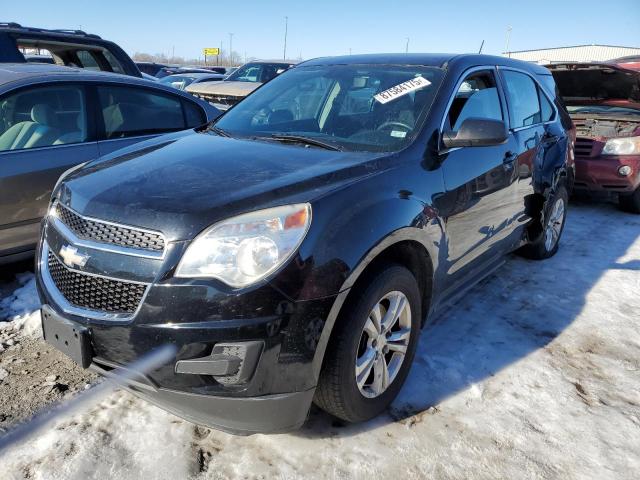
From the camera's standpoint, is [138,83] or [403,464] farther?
[138,83]

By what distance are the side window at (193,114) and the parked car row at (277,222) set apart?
79 centimetres

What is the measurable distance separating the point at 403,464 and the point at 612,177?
5569 millimetres

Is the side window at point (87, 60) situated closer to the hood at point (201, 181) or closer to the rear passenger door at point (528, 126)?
the hood at point (201, 181)

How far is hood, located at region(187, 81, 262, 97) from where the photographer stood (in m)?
9.54

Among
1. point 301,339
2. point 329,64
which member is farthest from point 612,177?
point 301,339

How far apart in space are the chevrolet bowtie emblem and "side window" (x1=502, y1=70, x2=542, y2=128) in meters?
2.99

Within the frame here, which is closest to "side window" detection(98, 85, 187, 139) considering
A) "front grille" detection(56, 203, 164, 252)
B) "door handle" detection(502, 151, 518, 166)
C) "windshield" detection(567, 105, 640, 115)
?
"front grille" detection(56, 203, 164, 252)

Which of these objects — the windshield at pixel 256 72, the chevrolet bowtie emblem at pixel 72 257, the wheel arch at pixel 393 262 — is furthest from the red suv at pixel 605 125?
Result: the chevrolet bowtie emblem at pixel 72 257

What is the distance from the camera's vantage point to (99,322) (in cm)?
194

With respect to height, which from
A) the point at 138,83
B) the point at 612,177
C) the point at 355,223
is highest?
the point at 138,83

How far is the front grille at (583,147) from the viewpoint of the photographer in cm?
660

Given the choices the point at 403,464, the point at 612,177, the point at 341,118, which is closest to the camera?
the point at 403,464

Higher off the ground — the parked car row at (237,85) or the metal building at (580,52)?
the metal building at (580,52)

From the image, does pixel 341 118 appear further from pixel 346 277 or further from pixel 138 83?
pixel 138 83
